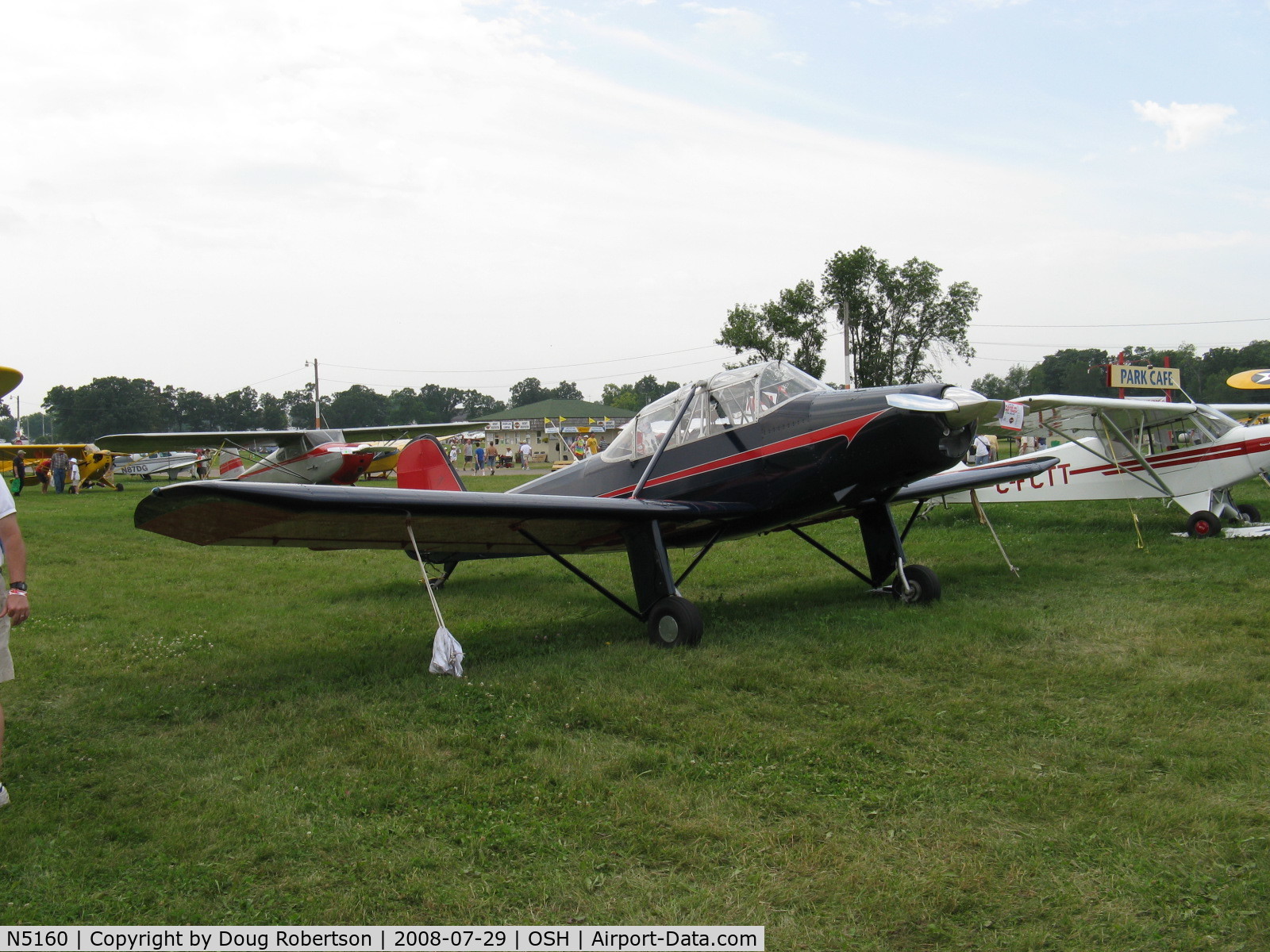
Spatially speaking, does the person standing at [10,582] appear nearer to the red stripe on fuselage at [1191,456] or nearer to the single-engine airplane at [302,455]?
the red stripe on fuselage at [1191,456]

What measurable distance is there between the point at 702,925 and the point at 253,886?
169cm

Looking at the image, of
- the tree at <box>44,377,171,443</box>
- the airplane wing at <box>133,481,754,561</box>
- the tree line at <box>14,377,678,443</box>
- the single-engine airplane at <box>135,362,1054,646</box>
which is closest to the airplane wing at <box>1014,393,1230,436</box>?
the single-engine airplane at <box>135,362,1054,646</box>

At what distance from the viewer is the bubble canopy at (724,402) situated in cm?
751

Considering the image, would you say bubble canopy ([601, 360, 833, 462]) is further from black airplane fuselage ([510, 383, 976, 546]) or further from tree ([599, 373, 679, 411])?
tree ([599, 373, 679, 411])

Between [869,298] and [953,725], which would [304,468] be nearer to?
[953,725]

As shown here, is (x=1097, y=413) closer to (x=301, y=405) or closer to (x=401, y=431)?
(x=401, y=431)

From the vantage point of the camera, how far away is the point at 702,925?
286 cm

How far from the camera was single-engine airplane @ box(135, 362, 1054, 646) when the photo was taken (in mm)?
6016

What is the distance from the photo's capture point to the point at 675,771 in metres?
4.18

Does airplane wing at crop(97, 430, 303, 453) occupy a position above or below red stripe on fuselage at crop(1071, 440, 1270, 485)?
above

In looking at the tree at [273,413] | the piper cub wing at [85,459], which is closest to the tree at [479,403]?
the tree at [273,413]

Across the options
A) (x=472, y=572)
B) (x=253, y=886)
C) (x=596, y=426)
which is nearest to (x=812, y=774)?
(x=253, y=886)

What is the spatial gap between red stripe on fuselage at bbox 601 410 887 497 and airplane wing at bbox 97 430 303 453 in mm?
15595

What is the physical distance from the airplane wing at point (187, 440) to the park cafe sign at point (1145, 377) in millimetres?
21081
